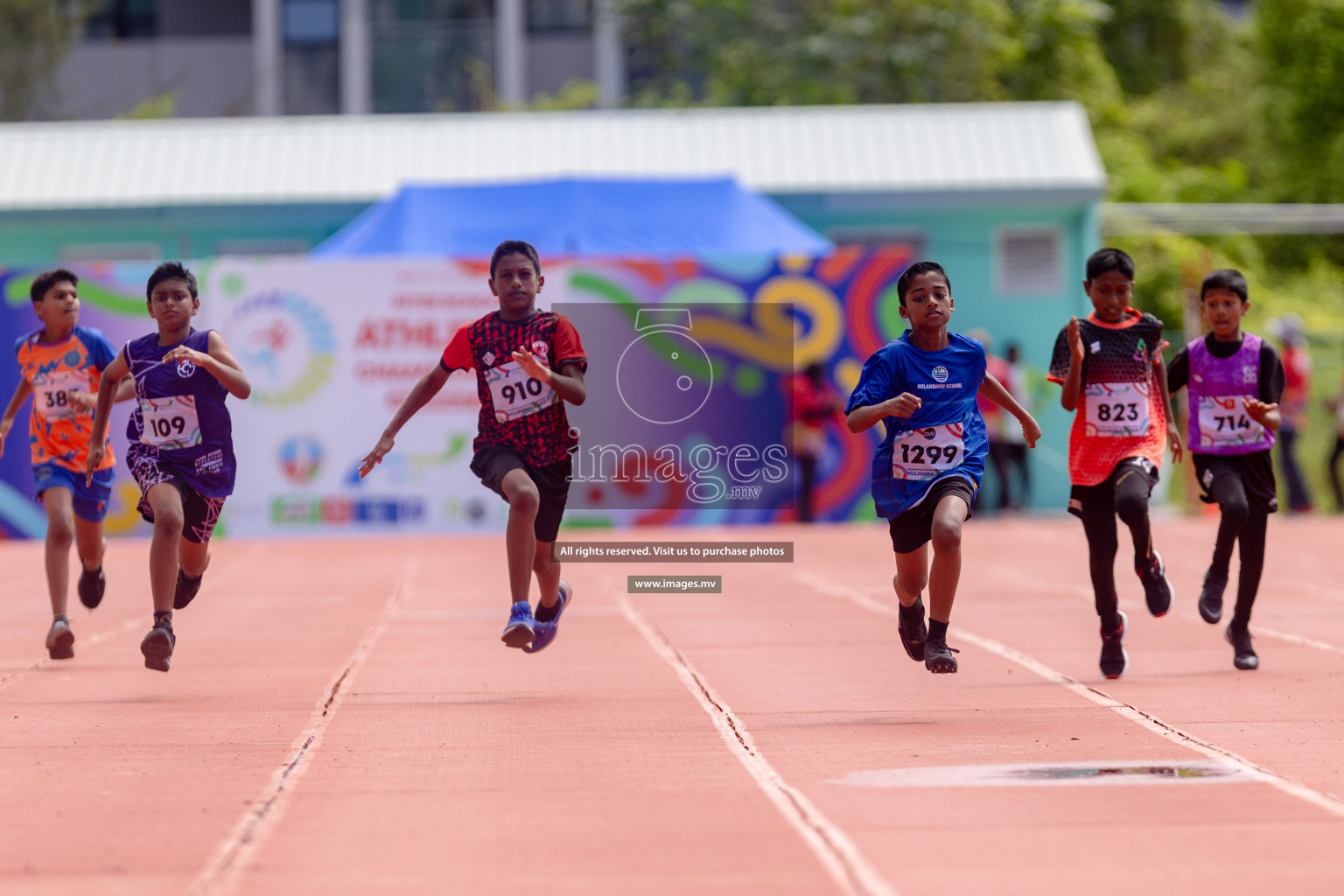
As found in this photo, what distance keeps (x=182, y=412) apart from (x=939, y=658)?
3633mm

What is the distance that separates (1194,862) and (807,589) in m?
8.92

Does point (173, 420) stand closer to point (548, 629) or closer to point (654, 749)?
point (548, 629)

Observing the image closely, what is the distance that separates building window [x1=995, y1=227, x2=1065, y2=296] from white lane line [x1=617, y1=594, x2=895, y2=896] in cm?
1674

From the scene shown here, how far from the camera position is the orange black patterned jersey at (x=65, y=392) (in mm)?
9852

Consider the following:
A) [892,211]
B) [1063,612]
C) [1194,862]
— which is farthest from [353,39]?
[1194,862]

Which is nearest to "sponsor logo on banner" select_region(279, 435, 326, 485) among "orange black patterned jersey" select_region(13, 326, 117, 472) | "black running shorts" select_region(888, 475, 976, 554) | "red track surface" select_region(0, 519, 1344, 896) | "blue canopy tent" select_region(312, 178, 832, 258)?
"blue canopy tent" select_region(312, 178, 832, 258)

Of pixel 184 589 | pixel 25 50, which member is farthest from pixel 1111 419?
pixel 25 50

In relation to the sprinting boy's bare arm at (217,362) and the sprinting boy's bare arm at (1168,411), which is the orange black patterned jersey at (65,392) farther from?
the sprinting boy's bare arm at (1168,411)

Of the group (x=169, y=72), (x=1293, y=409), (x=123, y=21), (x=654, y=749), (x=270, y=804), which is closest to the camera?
(x=270, y=804)

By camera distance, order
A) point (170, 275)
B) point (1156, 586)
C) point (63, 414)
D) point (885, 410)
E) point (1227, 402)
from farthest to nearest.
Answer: point (63, 414) → point (1227, 402) → point (1156, 586) → point (170, 275) → point (885, 410)

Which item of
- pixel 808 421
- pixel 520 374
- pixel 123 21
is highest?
pixel 123 21

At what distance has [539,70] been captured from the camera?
172 ft

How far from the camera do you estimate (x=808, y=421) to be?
2116 cm

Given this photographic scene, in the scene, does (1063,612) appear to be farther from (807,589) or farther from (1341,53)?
(1341,53)
